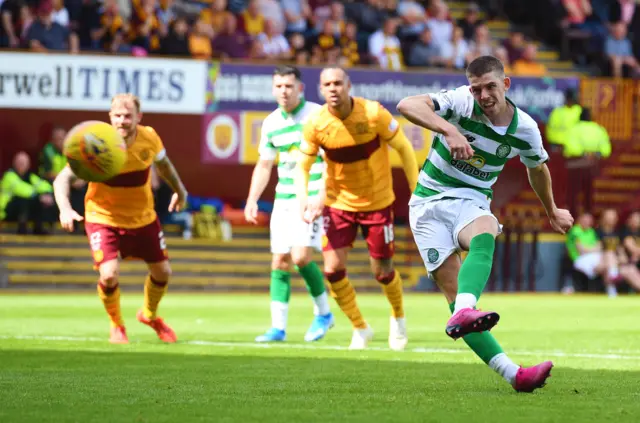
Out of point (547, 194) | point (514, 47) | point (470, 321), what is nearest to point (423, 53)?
point (514, 47)

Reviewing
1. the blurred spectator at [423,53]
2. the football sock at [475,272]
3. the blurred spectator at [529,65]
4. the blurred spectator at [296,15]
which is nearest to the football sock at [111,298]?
the football sock at [475,272]

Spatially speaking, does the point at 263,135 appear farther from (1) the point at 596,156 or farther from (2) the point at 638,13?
(2) the point at 638,13

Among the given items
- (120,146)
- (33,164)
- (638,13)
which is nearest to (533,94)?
(638,13)

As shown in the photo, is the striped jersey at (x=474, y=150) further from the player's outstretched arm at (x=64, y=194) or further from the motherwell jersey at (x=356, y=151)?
the player's outstretched arm at (x=64, y=194)

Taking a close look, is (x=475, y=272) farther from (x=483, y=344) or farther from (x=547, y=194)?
(x=547, y=194)

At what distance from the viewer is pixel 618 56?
2717 cm

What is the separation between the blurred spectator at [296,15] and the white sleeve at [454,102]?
16902 mm

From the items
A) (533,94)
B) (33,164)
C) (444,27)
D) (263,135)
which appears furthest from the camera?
(444,27)

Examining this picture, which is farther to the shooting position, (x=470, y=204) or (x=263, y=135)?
(x=263, y=135)

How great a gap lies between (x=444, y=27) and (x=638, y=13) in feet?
17.7

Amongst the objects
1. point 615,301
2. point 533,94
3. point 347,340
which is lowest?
point 615,301

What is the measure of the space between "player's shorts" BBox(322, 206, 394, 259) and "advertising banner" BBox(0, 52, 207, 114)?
11.3 metres

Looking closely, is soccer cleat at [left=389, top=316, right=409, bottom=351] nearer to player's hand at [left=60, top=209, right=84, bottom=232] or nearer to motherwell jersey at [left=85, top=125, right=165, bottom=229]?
motherwell jersey at [left=85, top=125, right=165, bottom=229]

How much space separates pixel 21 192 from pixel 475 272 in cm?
1509
